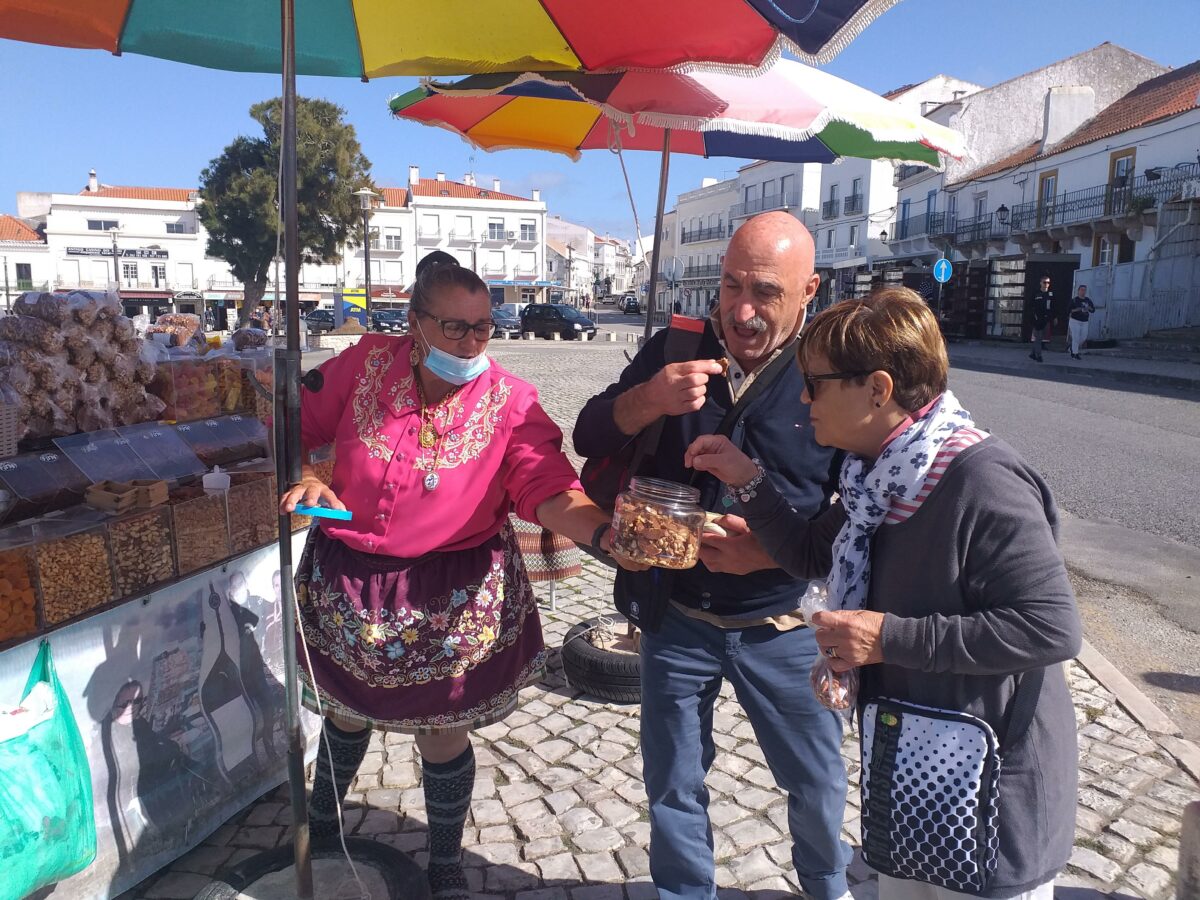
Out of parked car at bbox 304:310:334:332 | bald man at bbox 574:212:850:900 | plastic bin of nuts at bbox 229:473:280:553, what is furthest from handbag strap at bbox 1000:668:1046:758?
parked car at bbox 304:310:334:332

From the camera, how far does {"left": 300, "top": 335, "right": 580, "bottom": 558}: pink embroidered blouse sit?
7.64 ft

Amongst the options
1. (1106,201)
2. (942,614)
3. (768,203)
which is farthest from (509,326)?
(942,614)

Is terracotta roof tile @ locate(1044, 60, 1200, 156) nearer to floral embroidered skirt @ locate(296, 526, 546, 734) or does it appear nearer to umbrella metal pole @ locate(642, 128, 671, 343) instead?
umbrella metal pole @ locate(642, 128, 671, 343)

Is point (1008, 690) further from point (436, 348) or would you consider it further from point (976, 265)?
point (976, 265)

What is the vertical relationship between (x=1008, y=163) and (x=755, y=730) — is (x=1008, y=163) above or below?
above

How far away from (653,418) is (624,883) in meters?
1.68

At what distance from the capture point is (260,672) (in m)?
3.18

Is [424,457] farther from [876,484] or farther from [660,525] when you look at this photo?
[876,484]

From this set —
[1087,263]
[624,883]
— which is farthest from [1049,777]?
[1087,263]

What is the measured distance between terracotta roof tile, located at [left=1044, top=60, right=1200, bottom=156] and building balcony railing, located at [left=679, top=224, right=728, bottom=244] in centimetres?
3798

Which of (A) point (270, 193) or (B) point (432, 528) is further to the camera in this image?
(A) point (270, 193)

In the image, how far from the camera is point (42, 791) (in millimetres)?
2295

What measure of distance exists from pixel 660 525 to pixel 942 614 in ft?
2.03

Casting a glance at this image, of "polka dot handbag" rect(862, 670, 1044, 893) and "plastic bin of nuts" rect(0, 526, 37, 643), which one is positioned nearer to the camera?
"polka dot handbag" rect(862, 670, 1044, 893)
